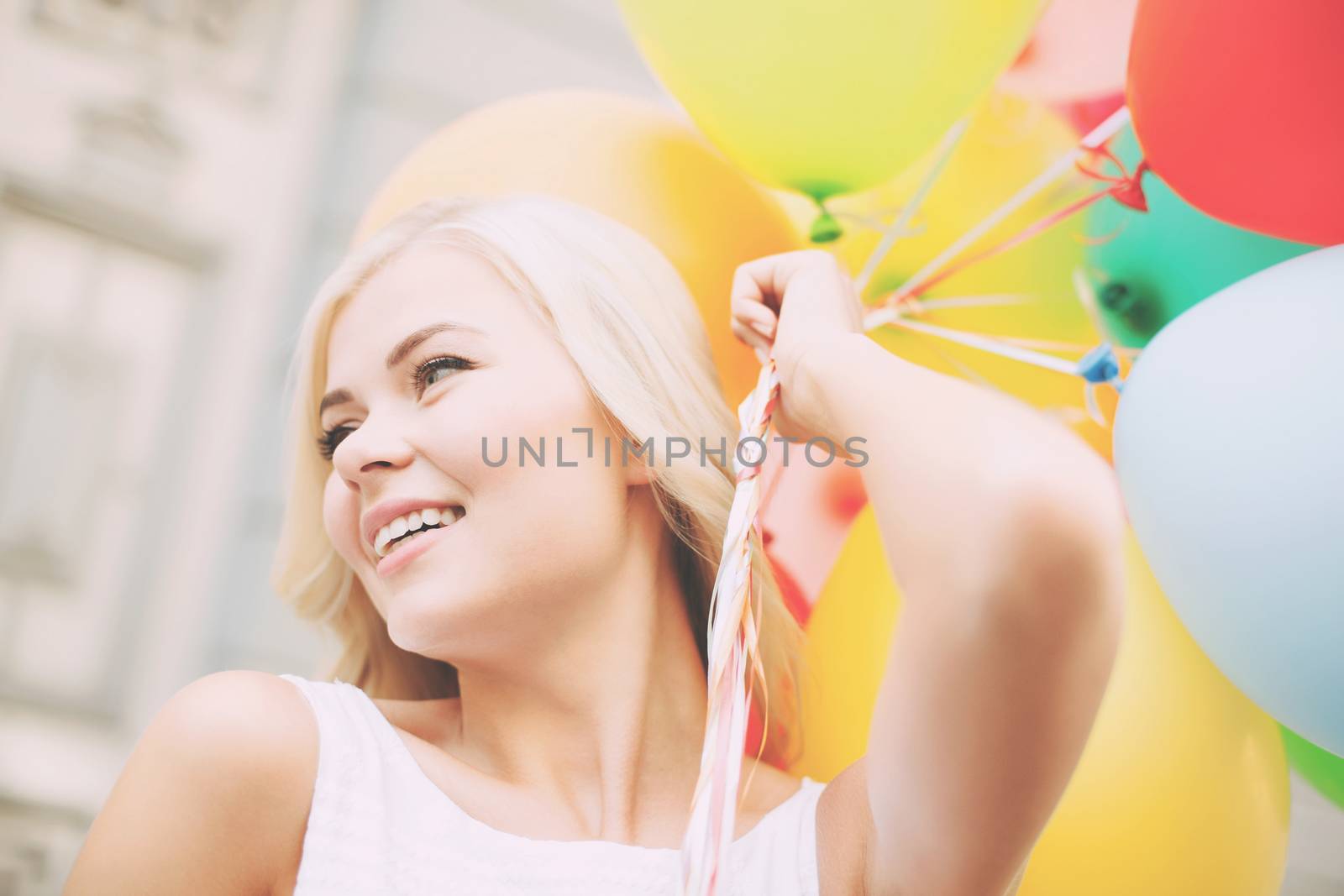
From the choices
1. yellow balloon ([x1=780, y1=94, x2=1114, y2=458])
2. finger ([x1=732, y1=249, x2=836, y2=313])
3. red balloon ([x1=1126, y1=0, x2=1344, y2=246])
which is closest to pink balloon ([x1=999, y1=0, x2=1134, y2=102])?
yellow balloon ([x1=780, y1=94, x2=1114, y2=458])

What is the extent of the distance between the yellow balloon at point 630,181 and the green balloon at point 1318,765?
0.69 metres

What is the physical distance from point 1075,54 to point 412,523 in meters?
0.90

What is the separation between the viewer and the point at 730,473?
1.06m

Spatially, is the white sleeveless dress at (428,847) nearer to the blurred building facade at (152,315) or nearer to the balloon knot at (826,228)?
the balloon knot at (826,228)

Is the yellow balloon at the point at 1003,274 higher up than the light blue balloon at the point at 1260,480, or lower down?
higher up

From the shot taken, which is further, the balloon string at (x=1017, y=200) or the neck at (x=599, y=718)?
the balloon string at (x=1017, y=200)

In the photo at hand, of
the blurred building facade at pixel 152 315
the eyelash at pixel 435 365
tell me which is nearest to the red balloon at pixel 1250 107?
the eyelash at pixel 435 365

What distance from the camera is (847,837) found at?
855 millimetres

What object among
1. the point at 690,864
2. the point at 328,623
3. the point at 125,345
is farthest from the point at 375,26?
the point at 690,864

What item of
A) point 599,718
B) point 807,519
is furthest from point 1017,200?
point 599,718

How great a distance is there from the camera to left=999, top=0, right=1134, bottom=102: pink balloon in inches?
46.5

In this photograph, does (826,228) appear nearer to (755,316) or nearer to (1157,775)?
(755,316)

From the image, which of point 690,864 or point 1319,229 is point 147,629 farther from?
point 1319,229

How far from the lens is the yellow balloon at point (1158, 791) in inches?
34.5
